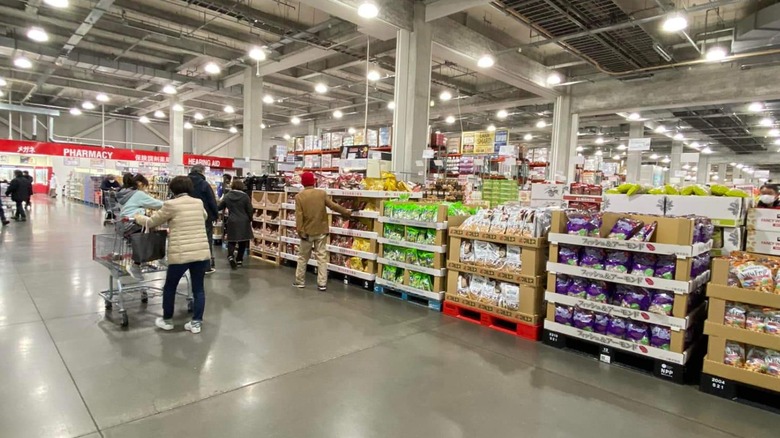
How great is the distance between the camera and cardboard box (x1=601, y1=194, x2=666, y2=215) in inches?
168

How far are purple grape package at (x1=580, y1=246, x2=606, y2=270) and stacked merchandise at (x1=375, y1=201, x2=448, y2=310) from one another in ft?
5.93

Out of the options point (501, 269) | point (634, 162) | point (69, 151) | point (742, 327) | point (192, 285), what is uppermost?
point (634, 162)

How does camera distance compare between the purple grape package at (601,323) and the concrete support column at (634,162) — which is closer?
the purple grape package at (601,323)

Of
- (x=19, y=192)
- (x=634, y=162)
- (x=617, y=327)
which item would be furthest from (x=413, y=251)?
(x=19, y=192)

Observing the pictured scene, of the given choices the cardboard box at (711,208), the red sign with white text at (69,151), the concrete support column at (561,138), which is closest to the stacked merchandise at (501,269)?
the cardboard box at (711,208)

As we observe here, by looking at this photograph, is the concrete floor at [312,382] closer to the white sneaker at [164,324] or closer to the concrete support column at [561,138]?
the white sneaker at [164,324]

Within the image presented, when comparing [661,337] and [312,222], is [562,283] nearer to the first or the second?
[661,337]

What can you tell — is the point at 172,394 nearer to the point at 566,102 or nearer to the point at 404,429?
the point at 404,429

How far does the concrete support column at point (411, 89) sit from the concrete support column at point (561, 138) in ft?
21.8

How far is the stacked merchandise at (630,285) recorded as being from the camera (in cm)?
361

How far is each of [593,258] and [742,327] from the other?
1221mm

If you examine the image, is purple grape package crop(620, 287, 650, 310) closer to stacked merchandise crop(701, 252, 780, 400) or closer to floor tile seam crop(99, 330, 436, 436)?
stacked merchandise crop(701, 252, 780, 400)

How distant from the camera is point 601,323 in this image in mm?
3980

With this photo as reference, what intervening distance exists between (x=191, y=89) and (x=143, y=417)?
18.0 metres
